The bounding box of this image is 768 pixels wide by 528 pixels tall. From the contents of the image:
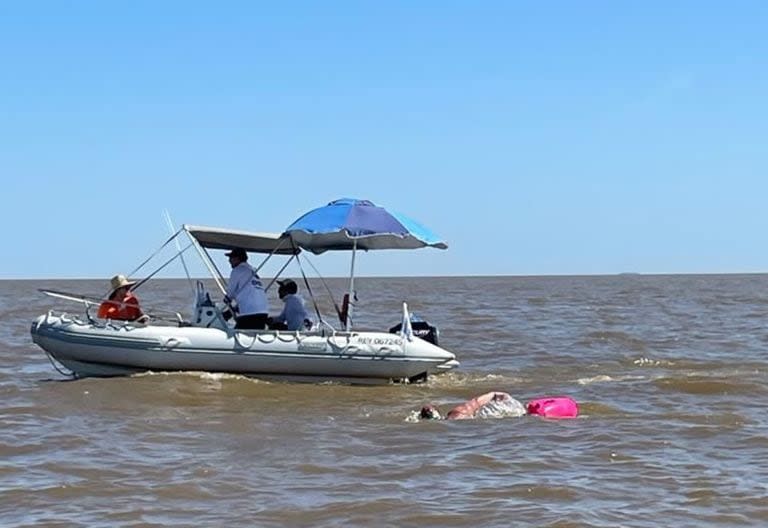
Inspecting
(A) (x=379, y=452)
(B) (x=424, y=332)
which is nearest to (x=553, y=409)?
(A) (x=379, y=452)

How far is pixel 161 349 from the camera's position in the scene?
1486 centimetres

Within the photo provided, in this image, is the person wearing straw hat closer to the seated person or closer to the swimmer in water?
the seated person

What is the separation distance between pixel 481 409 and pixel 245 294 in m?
4.56

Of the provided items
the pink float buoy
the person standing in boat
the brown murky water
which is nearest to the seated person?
the person standing in boat

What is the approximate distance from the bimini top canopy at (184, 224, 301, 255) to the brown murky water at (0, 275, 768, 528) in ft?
6.66

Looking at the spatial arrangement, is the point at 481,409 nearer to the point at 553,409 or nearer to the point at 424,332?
the point at 553,409

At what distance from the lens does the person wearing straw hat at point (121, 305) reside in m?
15.6

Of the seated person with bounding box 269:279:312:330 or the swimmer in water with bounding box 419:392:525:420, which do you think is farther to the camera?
the seated person with bounding box 269:279:312:330

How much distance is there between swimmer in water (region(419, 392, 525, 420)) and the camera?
1202 cm

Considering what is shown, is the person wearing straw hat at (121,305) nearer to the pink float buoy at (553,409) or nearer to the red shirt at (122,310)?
the red shirt at (122,310)

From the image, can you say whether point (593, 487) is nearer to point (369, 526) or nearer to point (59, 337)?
point (369, 526)

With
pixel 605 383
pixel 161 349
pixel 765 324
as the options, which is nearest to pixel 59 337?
pixel 161 349

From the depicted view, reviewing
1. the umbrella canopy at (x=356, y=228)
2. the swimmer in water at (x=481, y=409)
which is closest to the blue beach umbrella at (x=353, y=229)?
the umbrella canopy at (x=356, y=228)

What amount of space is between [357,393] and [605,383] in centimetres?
399
